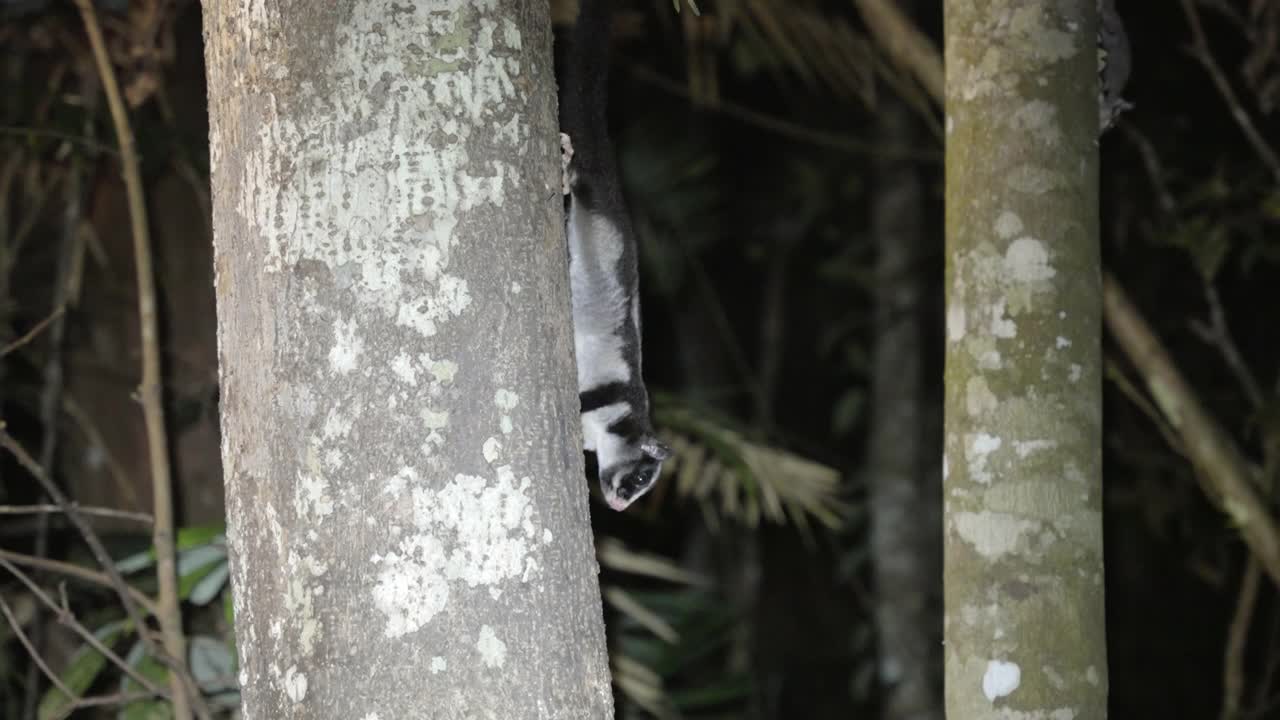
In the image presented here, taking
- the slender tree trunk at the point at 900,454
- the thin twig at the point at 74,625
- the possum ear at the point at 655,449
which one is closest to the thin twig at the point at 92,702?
the thin twig at the point at 74,625

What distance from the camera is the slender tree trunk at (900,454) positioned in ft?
18.2

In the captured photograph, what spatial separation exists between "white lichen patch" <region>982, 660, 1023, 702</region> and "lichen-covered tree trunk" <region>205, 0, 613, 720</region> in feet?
2.38

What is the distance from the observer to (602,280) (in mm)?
2641

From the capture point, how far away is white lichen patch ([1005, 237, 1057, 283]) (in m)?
1.87

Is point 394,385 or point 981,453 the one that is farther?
point 981,453

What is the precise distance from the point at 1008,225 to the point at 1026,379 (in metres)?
0.24

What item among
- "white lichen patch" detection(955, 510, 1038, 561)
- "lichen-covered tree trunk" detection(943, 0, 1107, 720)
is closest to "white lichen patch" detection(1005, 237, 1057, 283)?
"lichen-covered tree trunk" detection(943, 0, 1107, 720)

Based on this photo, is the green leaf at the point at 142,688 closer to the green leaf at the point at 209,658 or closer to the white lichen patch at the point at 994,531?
the green leaf at the point at 209,658

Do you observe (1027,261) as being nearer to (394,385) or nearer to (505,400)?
(505,400)

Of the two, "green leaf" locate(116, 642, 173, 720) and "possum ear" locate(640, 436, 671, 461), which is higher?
"possum ear" locate(640, 436, 671, 461)

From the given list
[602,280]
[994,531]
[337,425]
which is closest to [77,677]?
[602,280]

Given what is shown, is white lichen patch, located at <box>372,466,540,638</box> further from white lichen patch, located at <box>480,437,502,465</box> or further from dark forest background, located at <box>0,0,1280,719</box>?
dark forest background, located at <box>0,0,1280,719</box>

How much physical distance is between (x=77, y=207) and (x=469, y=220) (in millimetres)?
2621

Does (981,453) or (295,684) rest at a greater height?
Answer: (981,453)
